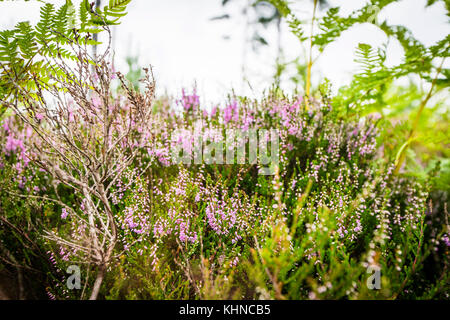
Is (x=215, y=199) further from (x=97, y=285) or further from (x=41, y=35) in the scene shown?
(x=41, y=35)

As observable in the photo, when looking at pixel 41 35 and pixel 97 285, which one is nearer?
pixel 97 285

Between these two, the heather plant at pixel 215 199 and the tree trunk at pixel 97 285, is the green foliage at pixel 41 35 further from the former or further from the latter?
the tree trunk at pixel 97 285

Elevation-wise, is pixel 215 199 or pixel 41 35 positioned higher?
pixel 41 35

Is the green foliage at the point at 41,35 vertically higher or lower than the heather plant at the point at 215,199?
higher

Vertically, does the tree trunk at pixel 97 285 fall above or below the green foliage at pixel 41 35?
below

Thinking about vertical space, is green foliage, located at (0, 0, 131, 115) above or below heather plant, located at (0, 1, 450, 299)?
above

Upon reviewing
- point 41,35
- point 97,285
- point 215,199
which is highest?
point 41,35

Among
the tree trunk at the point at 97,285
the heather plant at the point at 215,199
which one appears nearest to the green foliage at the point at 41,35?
the heather plant at the point at 215,199

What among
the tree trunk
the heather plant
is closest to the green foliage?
the heather plant

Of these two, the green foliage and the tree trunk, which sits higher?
the green foliage

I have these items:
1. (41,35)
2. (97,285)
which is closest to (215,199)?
(97,285)

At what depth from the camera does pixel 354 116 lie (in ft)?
9.66

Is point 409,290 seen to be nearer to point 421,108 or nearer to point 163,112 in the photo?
point 421,108

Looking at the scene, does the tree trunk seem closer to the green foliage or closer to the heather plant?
the heather plant
